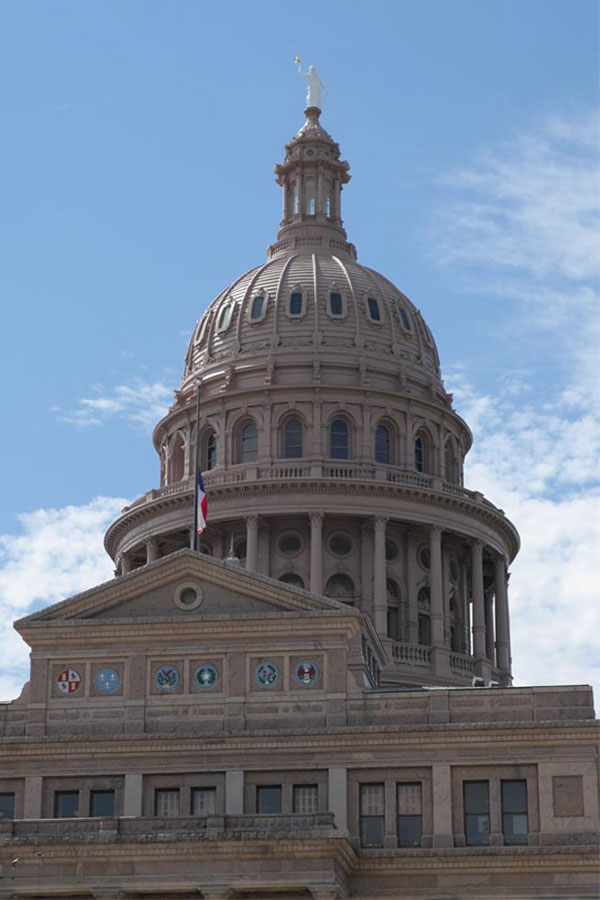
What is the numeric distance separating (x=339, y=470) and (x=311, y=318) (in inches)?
365

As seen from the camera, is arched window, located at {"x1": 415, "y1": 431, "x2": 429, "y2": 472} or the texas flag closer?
the texas flag

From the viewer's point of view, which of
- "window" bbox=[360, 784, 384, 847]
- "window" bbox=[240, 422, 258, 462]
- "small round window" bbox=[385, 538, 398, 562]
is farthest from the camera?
"window" bbox=[240, 422, 258, 462]

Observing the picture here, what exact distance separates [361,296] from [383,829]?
45331 millimetres

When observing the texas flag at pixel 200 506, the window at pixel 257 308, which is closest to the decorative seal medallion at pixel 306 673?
the texas flag at pixel 200 506

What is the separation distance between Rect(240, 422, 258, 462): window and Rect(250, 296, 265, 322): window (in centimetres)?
621

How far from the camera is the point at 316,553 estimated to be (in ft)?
308

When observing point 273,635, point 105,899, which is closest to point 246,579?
point 273,635

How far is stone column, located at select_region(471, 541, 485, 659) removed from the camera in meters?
97.7

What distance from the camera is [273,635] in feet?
209

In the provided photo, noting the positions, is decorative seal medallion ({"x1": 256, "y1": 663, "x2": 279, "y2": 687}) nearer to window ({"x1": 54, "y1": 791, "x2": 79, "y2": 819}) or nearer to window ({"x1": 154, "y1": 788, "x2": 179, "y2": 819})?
window ({"x1": 154, "y1": 788, "x2": 179, "y2": 819})

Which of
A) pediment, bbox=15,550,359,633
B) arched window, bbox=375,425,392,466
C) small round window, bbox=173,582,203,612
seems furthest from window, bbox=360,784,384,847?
arched window, bbox=375,425,392,466

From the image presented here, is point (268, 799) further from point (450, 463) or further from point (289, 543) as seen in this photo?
point (450, 463)

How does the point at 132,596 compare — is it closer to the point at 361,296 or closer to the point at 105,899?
the point at 105,899

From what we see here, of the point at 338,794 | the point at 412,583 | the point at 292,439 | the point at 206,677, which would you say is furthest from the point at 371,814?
the point at 292,439
